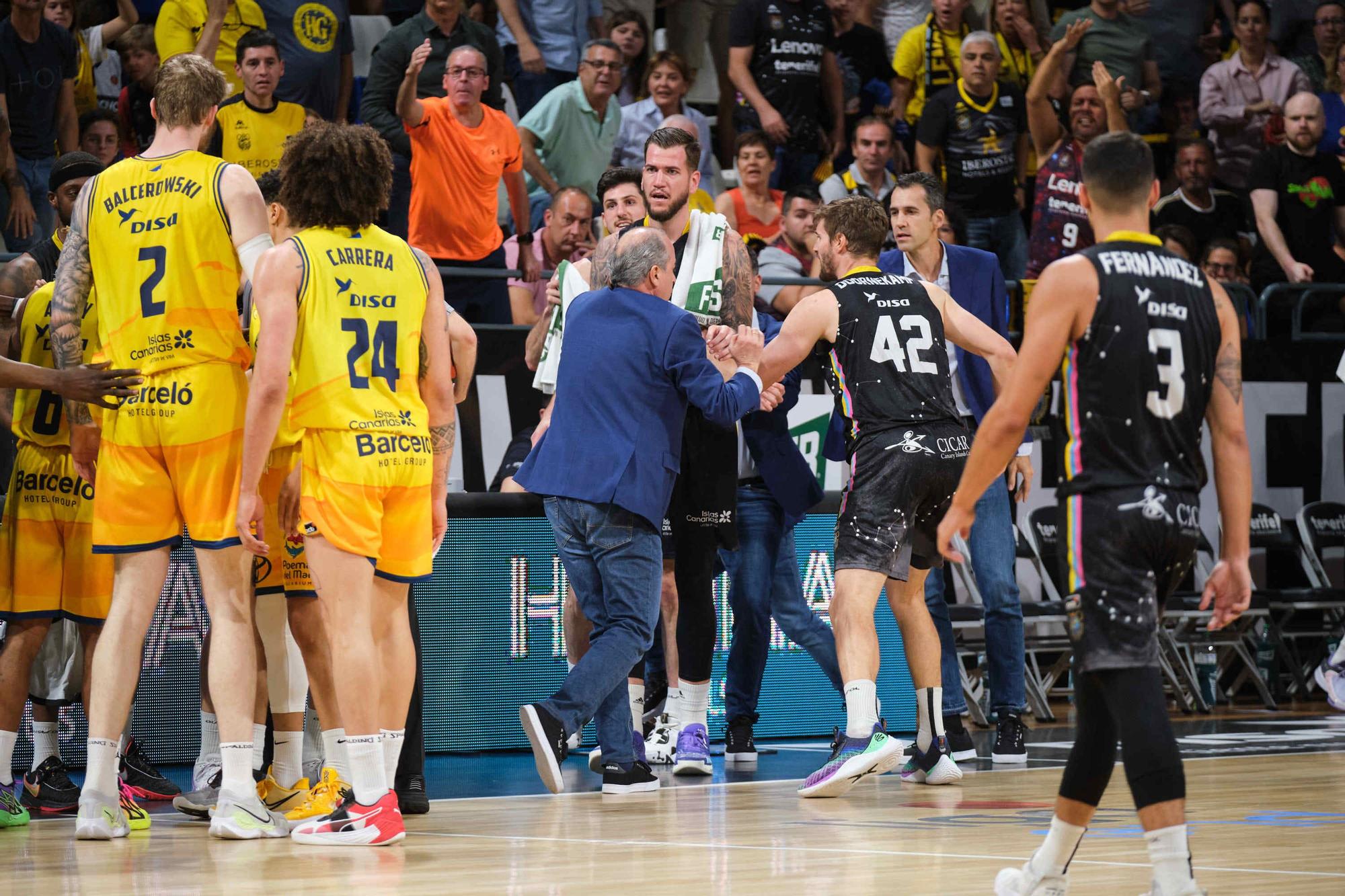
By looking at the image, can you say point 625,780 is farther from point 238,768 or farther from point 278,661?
point 238,768

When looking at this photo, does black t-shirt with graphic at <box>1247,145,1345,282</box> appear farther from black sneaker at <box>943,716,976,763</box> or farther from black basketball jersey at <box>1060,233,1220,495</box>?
black basketball jersey at <box>1060,233,1220,495</box>

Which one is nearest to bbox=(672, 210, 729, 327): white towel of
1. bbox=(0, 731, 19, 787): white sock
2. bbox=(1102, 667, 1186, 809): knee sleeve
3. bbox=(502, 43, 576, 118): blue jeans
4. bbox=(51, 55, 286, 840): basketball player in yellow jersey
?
bbox=(51, 55, 286, 840): basketball player in yellow jersey

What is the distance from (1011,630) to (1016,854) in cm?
308

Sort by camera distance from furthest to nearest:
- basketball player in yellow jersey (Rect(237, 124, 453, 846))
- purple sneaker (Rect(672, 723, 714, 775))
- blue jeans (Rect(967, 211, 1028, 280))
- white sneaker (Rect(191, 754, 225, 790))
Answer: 1. blue jeans (Rect(967, 211, 1028, 280))
2. purple sneaker (Rect(672, 723, 714, 775))
3. white sneaker (Rect(191, 754, 225, 790))
4. basketball player in yellow jersey (Rect(237, 124, 453, 846))

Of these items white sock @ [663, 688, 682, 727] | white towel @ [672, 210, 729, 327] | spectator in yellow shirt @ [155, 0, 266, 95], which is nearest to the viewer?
white towel @ [672, 210, 729, 327]

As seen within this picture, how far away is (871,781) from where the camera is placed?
24.5ft

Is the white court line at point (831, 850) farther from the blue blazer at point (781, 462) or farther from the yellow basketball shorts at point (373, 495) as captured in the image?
the blue blazer at point (781, 462)

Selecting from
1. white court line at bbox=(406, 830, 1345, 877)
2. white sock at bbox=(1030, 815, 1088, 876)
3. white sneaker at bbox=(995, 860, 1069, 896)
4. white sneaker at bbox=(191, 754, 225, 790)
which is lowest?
white court line at bbox=(406, 830, 1345, 877)

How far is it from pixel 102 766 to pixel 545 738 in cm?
157

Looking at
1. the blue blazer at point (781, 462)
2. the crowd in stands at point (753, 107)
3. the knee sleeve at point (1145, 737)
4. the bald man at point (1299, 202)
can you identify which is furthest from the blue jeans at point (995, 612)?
the bald man at point (1299, 202)

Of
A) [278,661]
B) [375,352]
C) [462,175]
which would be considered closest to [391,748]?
[278,661]

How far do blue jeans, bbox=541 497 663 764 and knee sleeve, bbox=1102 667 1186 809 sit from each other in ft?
9.01

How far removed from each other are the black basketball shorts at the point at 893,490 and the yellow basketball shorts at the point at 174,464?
245cm

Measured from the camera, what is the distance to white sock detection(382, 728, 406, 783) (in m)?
5.51
